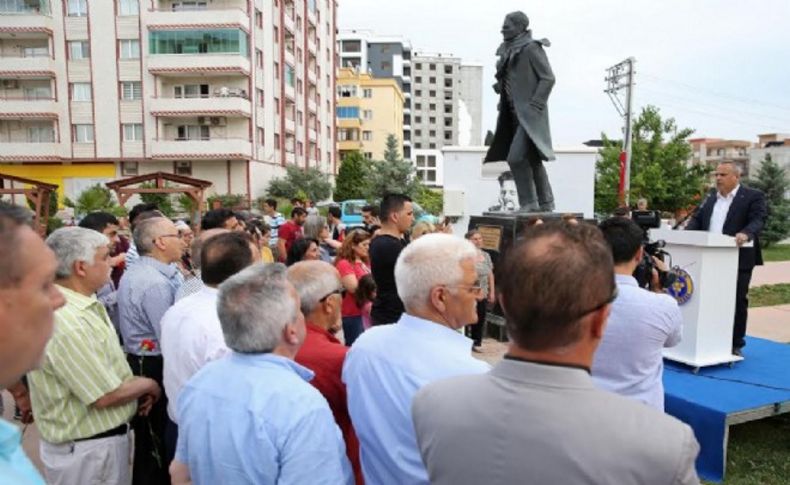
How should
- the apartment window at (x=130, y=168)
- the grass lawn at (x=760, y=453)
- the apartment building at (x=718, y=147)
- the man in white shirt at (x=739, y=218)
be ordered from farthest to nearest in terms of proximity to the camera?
the apartment building at (x=718, y=147) < the apartment window at (x=130, y=168) < the man in white shirt at (x=739, y=218) < the grass lawn at (x=760, y=453)

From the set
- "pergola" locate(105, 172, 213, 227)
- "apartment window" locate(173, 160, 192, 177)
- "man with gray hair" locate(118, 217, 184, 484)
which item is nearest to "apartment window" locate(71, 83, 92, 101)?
"apartment window" locate(173, 160, 192, 177)

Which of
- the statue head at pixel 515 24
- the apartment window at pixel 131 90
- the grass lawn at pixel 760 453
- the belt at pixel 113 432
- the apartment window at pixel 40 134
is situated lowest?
the grass lawn at pixel 760 453

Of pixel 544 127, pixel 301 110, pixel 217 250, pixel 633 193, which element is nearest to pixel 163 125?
pixel 301 110

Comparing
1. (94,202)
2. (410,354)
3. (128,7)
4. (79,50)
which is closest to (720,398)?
(410,354)

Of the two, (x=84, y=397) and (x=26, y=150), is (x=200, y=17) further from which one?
(x=84, y=397)

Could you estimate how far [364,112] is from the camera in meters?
61.8

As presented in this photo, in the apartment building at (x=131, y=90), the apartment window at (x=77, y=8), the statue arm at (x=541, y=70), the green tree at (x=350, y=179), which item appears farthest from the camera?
the green tree at (x=350, y=179)

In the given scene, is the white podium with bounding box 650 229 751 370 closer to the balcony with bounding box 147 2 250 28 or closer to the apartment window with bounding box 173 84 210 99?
the balcony with bounding box 147 2 250 28

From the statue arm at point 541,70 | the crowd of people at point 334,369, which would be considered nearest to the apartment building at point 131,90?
the statue arm at point 541,70

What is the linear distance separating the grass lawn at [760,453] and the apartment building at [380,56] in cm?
7225

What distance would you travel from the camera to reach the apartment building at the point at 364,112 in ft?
197

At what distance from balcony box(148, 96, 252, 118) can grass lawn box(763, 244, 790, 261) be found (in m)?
25.3

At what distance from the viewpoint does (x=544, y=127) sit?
6.55 m

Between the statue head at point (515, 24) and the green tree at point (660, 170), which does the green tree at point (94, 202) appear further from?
the green tree at point (660, 170)
